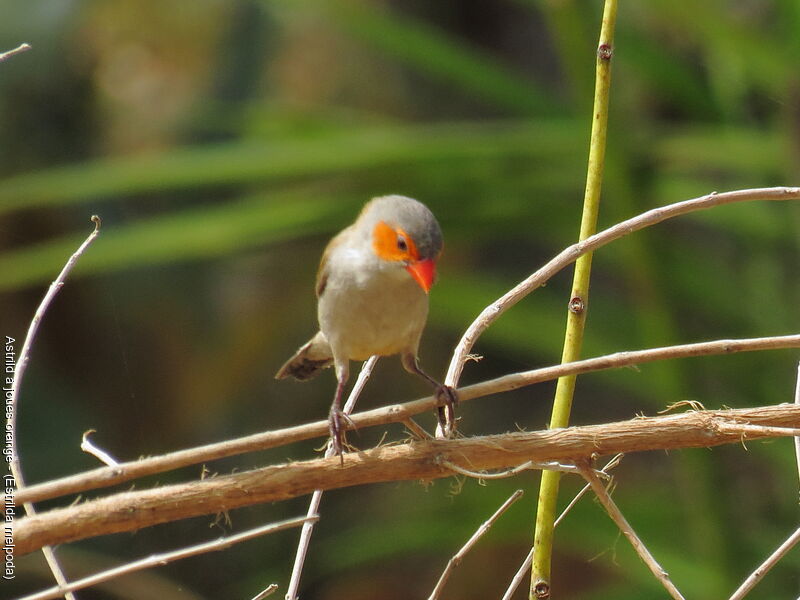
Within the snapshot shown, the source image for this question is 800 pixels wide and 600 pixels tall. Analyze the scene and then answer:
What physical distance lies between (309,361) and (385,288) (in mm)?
435

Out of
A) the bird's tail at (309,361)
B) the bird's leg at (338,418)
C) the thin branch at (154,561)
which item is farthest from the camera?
the bird's tail at (309,361)

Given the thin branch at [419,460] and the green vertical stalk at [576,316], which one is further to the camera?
the green vertical stalk at [576,316]

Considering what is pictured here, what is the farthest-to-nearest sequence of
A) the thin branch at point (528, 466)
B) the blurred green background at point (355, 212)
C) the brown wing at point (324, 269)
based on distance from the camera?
the blurred green background at point (355, 212), the brown wing at point (324, 269), the thin branch at point (528, 466)

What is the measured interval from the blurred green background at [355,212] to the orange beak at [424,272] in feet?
1.54

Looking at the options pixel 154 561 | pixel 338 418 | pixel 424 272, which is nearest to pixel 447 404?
pixel 338 418

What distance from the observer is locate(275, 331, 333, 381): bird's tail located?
7.32 ft

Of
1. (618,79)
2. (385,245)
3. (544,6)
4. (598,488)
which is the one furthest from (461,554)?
(618,79)

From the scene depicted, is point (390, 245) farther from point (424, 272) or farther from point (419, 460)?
point (419, 460)

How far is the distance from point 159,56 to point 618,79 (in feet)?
9.62

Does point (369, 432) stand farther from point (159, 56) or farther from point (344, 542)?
point (159, 56)

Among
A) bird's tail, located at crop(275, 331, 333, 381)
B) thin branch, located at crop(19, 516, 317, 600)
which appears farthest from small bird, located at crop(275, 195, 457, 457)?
thin branch, located at crop(19, 516, 317, 600)

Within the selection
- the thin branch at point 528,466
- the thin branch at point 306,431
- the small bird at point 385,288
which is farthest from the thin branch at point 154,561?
the small bird at point 385,288

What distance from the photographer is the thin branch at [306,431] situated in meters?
1.05

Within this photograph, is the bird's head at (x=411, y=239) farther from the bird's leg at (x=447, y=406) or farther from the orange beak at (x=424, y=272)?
the bird's leg at (x=447, y=406)
